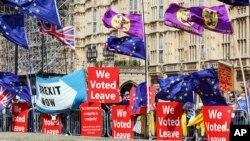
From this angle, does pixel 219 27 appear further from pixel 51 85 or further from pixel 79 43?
pixel 79 43

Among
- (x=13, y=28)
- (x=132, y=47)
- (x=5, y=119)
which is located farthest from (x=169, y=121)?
(x=13, y=28)

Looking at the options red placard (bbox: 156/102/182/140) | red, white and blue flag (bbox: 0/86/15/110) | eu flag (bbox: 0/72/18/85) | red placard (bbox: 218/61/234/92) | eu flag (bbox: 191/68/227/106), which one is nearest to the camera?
red placard (bbox: 218/61/234/92)

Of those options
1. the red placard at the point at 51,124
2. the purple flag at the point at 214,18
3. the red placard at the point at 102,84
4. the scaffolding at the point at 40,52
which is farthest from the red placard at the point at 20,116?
the scaffolding at the point at 40,52

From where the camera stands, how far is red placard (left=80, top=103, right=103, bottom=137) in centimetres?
2267

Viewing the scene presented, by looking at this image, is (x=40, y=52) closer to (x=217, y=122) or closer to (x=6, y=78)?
(x=6, y=78)

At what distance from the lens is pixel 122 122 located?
2219 centimetres

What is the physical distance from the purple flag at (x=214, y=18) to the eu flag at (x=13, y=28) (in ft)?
23.6

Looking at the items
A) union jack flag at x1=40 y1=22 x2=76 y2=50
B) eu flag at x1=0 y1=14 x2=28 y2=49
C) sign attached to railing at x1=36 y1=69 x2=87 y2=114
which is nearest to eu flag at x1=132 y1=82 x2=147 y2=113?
sign attached to railing at x1=36 y1=69 x2=87 y2=114

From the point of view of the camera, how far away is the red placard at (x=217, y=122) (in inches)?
742

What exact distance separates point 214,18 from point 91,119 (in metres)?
5.11

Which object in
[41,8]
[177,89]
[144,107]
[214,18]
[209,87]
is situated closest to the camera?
[214,18]

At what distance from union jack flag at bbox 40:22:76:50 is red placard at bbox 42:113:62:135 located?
4538mm

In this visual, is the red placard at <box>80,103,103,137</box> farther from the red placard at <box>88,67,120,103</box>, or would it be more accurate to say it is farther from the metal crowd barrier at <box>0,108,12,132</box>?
the metal crowd barrier at <box>0,108,12,132</box>

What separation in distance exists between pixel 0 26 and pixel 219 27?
8727mm
